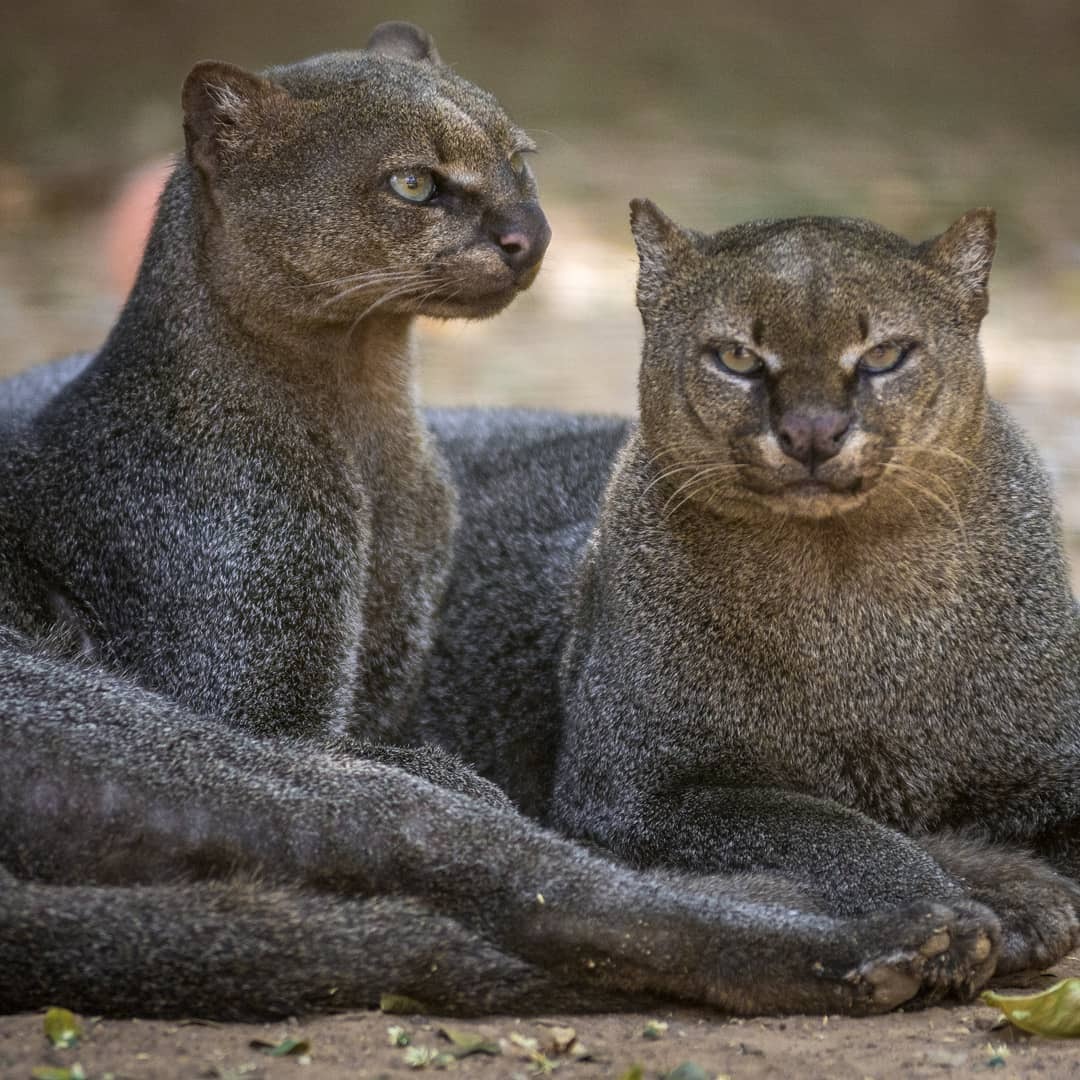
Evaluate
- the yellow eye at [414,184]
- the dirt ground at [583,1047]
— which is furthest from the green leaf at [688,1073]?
the yellow eye at [414,184]

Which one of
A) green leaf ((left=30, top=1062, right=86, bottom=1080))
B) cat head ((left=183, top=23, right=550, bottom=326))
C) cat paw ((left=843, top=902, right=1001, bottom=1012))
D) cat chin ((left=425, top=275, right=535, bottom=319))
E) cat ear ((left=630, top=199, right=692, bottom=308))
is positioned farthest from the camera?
cat chin ((left=425, top=275, right=535, bottom=319))

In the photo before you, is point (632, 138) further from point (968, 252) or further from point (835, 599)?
point (835, 599)

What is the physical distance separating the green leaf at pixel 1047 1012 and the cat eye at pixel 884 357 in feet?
5.55

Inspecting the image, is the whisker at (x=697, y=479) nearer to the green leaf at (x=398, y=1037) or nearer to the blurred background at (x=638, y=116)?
the green leaf at (x=398, y=1037)

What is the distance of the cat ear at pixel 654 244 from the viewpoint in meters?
5.57

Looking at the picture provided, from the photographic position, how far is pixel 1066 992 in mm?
4410

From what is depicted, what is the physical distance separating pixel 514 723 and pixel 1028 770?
6.34 feet

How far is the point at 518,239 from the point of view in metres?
5.71

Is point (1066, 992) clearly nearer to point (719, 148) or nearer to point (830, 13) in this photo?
point (719, 148)

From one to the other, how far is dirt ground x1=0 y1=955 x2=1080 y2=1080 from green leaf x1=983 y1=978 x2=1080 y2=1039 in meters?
0.03

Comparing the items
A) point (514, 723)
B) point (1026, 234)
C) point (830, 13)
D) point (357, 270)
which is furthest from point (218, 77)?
point (830, 13)

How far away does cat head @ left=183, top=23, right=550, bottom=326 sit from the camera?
5676 millimetres

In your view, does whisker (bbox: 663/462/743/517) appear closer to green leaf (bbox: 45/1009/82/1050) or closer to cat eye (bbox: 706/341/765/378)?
cat eye (bbox: 706/341/765/378)

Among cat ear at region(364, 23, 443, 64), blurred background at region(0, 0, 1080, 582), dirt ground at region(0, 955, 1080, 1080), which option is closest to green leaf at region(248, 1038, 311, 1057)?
dirt ground at region(0, 955, 1080, 1080)
